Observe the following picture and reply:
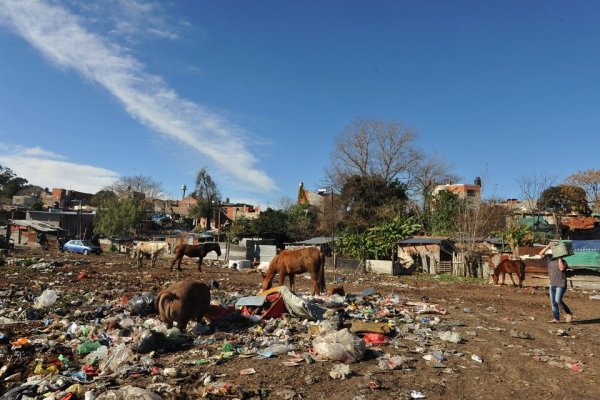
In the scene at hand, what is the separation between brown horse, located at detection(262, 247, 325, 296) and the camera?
12.5 m

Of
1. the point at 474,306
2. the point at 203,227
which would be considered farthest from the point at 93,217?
the point at 474,306

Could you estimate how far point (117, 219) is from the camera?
146ft

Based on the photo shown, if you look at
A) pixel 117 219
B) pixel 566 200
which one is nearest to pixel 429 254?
pixel 566 200

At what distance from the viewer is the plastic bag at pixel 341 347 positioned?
603cm

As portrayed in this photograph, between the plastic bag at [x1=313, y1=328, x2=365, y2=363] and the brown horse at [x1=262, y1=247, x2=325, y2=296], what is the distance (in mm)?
6032

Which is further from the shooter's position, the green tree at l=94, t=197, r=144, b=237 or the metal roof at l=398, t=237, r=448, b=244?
the green tree at l=94, t=197, r=144, b=237

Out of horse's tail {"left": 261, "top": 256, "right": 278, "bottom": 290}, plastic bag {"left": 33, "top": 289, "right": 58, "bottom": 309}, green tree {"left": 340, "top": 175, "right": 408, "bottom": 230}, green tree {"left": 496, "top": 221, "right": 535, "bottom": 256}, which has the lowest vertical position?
plastic bag {"left": 33, "top": 289, "right": 58, "bottom": 309}

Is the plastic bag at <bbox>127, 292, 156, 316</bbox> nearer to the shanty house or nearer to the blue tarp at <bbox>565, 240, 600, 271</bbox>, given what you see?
the blue tarp at <bbox>565, 240, 600, 271</bbox>

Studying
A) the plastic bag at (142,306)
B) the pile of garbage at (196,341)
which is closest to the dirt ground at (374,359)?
the pile of garbage at (196,341)

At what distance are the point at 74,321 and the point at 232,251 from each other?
74.0 ft

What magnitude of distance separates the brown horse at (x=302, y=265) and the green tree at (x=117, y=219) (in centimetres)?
3600

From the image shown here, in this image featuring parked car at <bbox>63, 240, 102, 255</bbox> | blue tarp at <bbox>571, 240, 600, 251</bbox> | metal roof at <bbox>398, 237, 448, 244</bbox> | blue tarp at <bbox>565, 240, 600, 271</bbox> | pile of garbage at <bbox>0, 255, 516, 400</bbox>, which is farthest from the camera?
parked car at <bbox>63, 240, 102, 255</bbox>

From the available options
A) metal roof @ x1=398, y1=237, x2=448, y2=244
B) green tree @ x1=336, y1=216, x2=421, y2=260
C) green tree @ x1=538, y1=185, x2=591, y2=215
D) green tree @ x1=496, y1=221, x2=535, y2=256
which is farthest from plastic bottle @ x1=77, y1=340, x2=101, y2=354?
green tree @ x1=538, y1=185, x2=591, y2=215

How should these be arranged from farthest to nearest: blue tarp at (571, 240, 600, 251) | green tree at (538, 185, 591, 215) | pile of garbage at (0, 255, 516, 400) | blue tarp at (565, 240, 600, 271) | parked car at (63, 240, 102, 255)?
green tree at (538, 185, 591, 215) < parked car at (63, 240, 102, 255) < blue tarp at (571, 240, 600, 251) < blue tarp at (565, 240, 600, 271) < pile of garbage at (0, 255, 516, 400)
